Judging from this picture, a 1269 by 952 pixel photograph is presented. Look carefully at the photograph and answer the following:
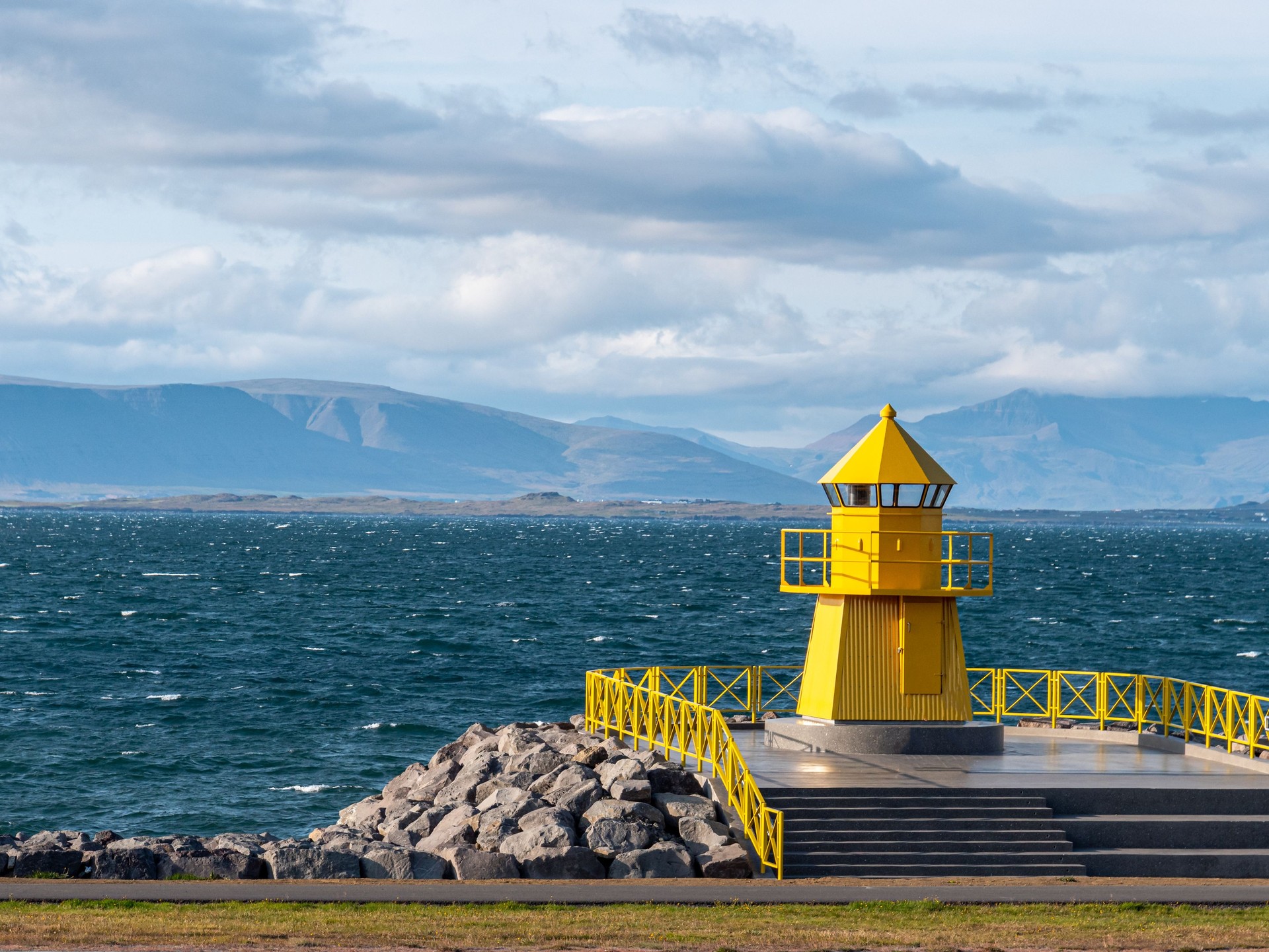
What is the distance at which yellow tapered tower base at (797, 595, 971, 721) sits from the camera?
80.1 ft

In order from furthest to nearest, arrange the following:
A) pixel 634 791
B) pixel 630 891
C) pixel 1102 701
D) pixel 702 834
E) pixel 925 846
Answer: pixel 1102 701, pixel 634 791, pixel 702 834, pixel 925 846, pixel 630 891

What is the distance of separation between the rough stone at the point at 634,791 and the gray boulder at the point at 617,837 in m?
0.89

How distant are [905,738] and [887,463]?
4183 mm

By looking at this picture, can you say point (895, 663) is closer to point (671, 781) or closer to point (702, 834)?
point (671, 781)

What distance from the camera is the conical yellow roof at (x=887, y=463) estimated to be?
81.1ft

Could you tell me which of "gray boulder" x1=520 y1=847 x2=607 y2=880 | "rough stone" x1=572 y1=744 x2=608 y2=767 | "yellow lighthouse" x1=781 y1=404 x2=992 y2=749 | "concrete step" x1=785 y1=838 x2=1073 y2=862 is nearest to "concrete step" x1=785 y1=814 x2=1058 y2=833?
"concrete step" x1=785 y1=838 x2=1073 y2=862

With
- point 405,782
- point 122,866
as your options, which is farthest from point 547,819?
point 405,782

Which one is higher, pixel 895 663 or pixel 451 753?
pixel 895 663

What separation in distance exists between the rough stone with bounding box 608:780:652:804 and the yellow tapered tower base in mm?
4354

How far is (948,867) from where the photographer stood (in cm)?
1933

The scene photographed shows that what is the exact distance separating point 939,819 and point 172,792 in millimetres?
20091

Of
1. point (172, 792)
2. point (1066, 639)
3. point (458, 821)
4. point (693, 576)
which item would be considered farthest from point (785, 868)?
point (693, 576)

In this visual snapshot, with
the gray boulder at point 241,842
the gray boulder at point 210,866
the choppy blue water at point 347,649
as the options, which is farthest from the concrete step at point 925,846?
the choppy blue water at point 347,649

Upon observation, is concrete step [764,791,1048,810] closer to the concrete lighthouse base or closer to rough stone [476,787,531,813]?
the concrete lighthouse base
